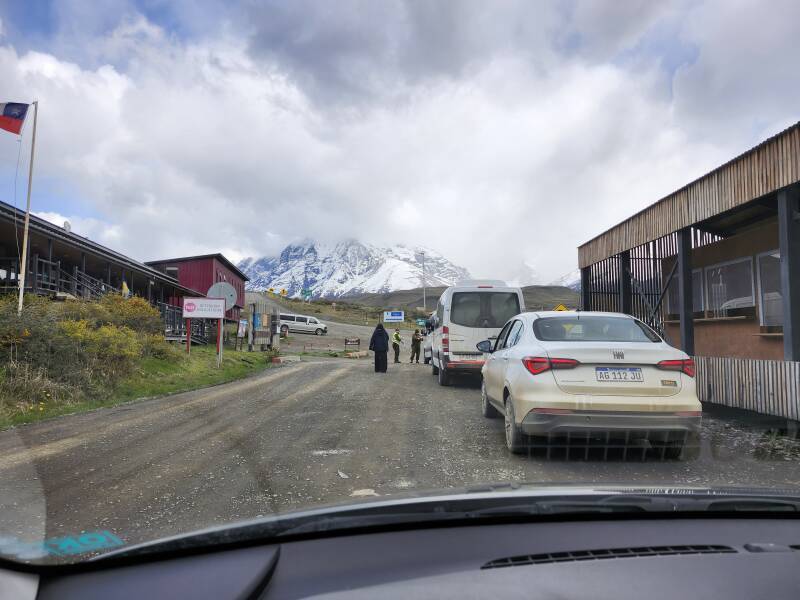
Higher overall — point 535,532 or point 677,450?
point 535,532

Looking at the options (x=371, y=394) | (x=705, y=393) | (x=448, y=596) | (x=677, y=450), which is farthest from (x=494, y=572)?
(x=371, y=394)

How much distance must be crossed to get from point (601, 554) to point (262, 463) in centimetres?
474

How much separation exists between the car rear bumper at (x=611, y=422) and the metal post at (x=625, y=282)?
9.59 m

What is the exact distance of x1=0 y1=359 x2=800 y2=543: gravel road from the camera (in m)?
4.46

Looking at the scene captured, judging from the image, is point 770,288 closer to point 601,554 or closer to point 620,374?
point 620,374

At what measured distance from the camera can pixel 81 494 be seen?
4.84 m

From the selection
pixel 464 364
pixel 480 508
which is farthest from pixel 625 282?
pixel 480 508

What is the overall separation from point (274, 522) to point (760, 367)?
28.4 ft

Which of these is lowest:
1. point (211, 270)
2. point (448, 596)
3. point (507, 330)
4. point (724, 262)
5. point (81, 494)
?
point (81, 494)

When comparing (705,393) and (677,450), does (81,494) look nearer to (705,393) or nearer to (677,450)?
(677,450)

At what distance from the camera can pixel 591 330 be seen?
6805 mm

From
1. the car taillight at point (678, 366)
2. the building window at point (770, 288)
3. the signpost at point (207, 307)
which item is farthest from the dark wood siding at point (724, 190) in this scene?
the signpost at point (207, 307)

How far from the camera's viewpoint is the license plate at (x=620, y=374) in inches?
230

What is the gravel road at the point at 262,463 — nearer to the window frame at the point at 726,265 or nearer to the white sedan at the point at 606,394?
the white sedan at the point at 606,394
